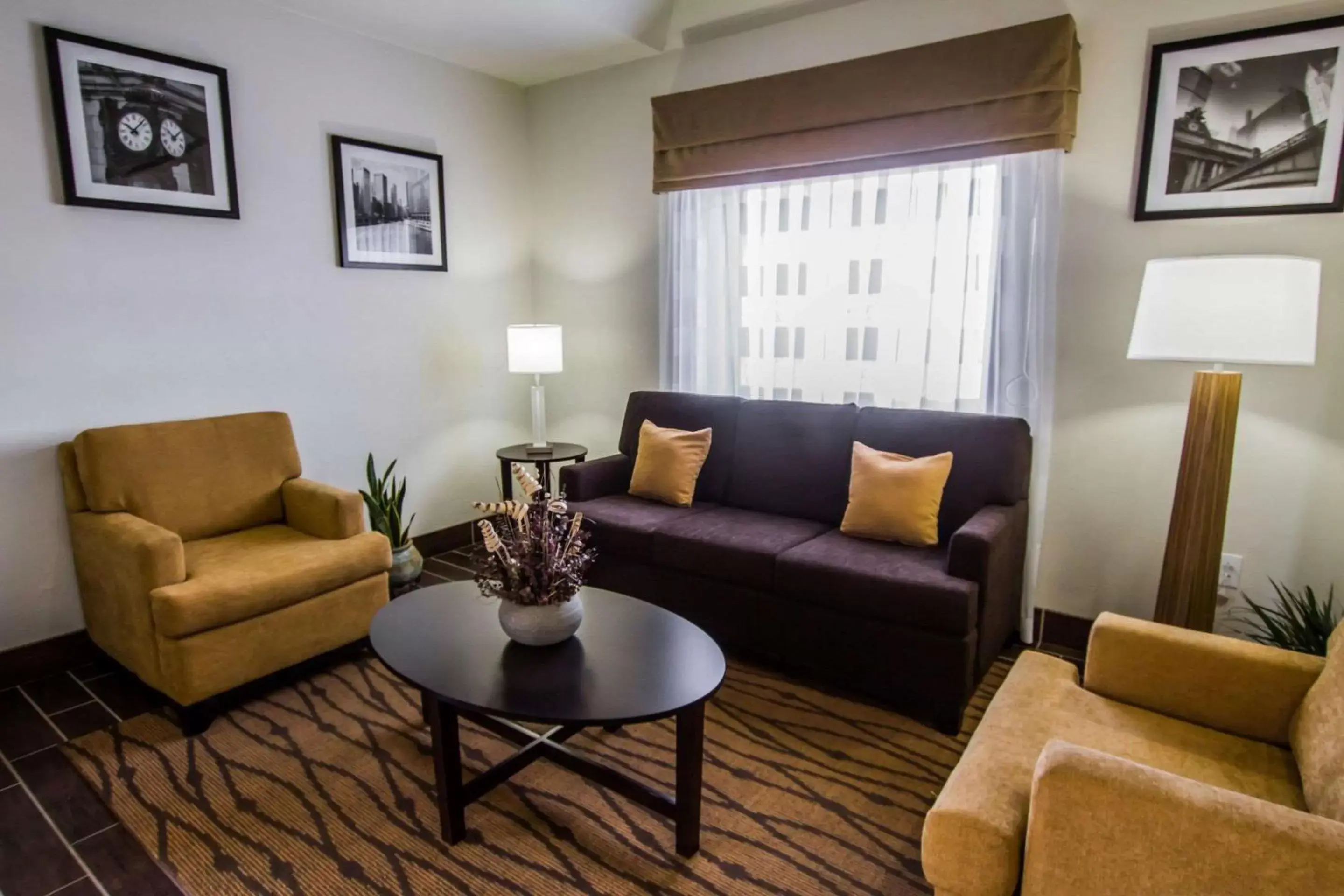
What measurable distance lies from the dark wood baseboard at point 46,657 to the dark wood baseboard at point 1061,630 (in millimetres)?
3734

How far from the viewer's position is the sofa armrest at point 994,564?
231 centimetres

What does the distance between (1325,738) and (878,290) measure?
2196 mm

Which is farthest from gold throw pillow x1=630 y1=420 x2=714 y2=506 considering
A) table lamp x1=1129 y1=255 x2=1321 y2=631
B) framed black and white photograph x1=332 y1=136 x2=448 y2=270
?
table lamp x1=1129 y1=255 x2=1321 y2=631

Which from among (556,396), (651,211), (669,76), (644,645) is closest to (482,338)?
(556,396)

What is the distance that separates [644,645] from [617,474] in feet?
5.35

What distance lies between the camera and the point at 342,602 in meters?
2.70

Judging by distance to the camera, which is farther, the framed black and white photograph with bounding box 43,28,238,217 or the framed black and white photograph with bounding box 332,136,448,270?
the framed black and white photograph with bounding box 332,136,448,270

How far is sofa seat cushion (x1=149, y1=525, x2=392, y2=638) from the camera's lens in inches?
89.0

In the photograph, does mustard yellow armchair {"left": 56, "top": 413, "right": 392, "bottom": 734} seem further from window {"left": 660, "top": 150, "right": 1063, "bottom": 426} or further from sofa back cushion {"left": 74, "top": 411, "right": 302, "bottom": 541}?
window {"left": 660, "top": 150, "right": 1063, "bottom": 426}

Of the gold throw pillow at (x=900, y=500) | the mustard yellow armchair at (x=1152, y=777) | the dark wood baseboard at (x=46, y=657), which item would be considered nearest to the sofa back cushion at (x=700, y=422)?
the gold throw pillow at (x=900, y=500)

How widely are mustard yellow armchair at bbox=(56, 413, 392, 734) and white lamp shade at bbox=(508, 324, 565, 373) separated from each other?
1112 millimetres

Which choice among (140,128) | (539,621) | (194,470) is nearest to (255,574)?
(194,470)

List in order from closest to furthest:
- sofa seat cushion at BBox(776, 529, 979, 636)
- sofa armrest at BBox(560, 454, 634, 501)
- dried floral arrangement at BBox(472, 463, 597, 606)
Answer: dried floral arrangement at BBox(472, 463, 597, 606)
sofa seat cushion at BBox(776, 529, 979, 636)
sofa armrest at BBox(560, 454, 634, 501)

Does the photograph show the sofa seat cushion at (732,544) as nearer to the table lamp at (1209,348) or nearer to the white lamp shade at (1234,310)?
the table lamp at (1209,348)
